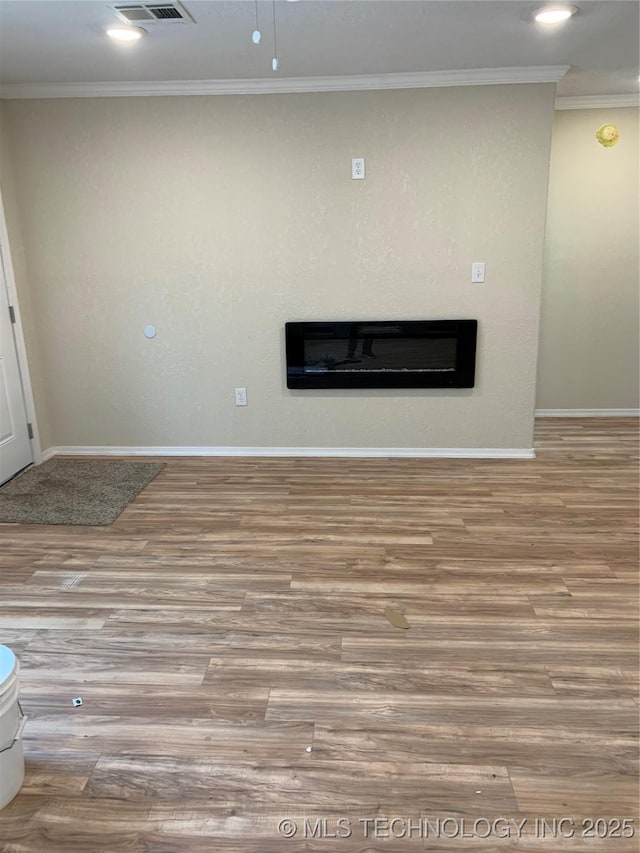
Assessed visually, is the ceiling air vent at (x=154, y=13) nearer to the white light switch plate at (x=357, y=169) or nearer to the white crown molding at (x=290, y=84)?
the white crown molding at (x=290, y=84)

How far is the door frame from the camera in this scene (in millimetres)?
3824

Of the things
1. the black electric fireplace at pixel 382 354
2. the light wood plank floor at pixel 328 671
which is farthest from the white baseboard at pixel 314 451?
the light wood plank floor at pixel 328 671

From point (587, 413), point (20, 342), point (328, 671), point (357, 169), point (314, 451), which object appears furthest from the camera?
point (587, 413)

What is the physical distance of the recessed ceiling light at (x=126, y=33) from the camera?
276 centimetres

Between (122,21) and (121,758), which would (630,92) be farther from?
(121,758)

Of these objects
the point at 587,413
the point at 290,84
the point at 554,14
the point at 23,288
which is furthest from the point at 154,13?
the point at 587,413

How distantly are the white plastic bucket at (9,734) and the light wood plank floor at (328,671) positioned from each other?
1.9 inches

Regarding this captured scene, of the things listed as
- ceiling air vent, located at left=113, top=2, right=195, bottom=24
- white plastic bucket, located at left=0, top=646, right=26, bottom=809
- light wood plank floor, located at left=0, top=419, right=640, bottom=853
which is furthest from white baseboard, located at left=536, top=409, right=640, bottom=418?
white plastic bucket, located at left=0, top=646, right=26, bottom=809

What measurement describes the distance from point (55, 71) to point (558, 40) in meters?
2.81

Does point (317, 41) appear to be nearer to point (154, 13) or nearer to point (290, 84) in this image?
point (290, 84)

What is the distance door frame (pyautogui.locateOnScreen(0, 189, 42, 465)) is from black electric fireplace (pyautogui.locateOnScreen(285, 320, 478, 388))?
181cm

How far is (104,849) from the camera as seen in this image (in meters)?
1.44

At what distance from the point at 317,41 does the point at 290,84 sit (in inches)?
27.6

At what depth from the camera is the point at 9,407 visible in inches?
154
